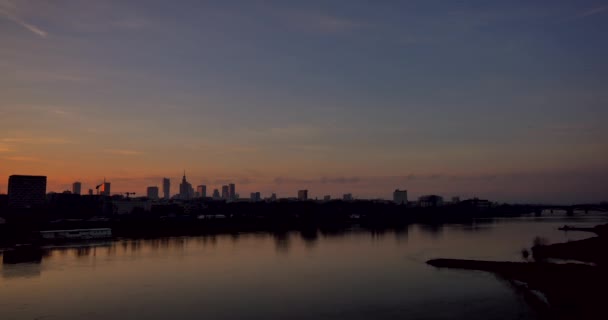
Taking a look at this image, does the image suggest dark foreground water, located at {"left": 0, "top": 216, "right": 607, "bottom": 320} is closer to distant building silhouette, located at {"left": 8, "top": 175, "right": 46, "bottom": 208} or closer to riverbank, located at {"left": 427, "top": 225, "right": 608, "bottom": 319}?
riverbank, located at {"left": 427, "top": 225, "right": 608, "bottom": 319}

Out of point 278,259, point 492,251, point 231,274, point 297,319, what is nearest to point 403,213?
point 492,251

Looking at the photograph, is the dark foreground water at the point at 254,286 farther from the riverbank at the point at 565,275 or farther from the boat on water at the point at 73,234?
the boat on water at the point at 73,234

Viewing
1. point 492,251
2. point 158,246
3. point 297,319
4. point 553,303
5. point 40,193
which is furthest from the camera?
point 40,193

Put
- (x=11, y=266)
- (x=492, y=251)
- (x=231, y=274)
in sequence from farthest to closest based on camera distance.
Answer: (x=492, y=251)
(x=11, y=266)
(x=231, y=274)

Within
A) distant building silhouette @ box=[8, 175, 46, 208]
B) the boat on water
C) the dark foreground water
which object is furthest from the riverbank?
distant building silhouette @ box=[8, 175, 46, 208]

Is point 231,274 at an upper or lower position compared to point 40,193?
lower

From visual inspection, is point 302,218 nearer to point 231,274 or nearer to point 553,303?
point 231,274

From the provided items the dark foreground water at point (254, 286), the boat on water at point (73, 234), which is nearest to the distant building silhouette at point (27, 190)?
the boat on water at point (73, 234)
